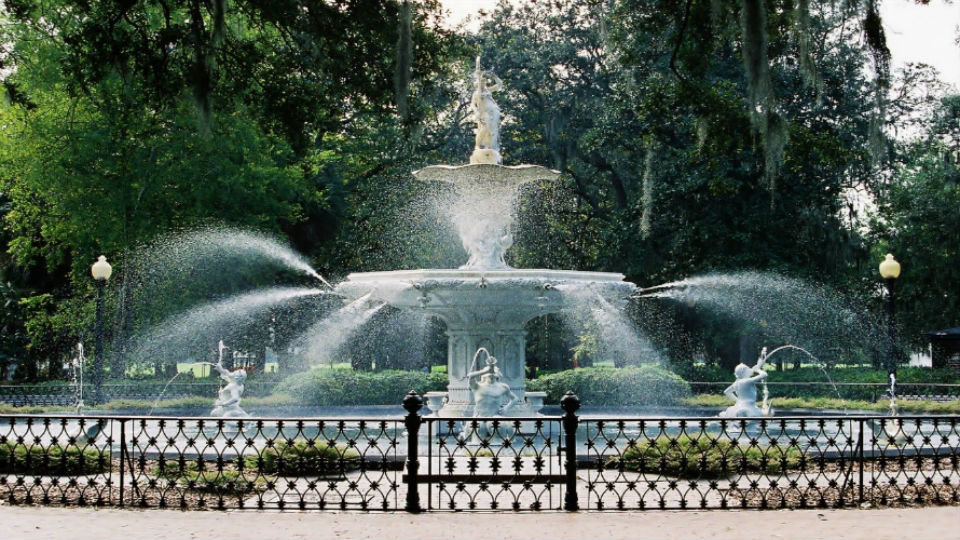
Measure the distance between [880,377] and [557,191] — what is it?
12271 mm

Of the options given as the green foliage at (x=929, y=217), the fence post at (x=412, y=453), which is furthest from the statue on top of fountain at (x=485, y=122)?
the green foliage at (x=929, y=217)

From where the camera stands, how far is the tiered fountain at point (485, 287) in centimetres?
1532

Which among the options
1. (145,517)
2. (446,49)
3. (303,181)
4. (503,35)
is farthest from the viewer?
(503,35)

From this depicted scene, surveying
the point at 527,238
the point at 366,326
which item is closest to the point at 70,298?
the point at 366,326

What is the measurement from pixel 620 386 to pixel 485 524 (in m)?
15.6

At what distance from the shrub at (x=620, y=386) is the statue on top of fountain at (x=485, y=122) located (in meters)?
8.52

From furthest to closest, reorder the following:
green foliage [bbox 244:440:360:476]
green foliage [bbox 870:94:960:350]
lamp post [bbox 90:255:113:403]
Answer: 1. green foliage [bbox 870:94:960:350]
2. lamp post [bbox 90:255:113:403]
3. green foliage [bbox 244:440:360:476]

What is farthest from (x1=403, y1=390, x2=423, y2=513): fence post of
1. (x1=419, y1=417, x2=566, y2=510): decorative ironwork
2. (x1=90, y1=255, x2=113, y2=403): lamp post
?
(x1=90, y1=255, x2=113, y2=403): lamp post

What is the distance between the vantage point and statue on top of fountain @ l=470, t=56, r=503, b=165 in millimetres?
17172

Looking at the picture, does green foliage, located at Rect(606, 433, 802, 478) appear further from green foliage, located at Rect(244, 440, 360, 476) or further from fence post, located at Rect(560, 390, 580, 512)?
green foliage, located at Rect(244, 440, 360, 476)

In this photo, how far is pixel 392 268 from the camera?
33.5 m

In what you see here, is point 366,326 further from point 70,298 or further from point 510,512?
point 510,512

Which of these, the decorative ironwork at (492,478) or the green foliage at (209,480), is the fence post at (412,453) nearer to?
the decorative ironwork at (492,478)

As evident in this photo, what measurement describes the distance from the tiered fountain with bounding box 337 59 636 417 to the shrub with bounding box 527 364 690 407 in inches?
260
